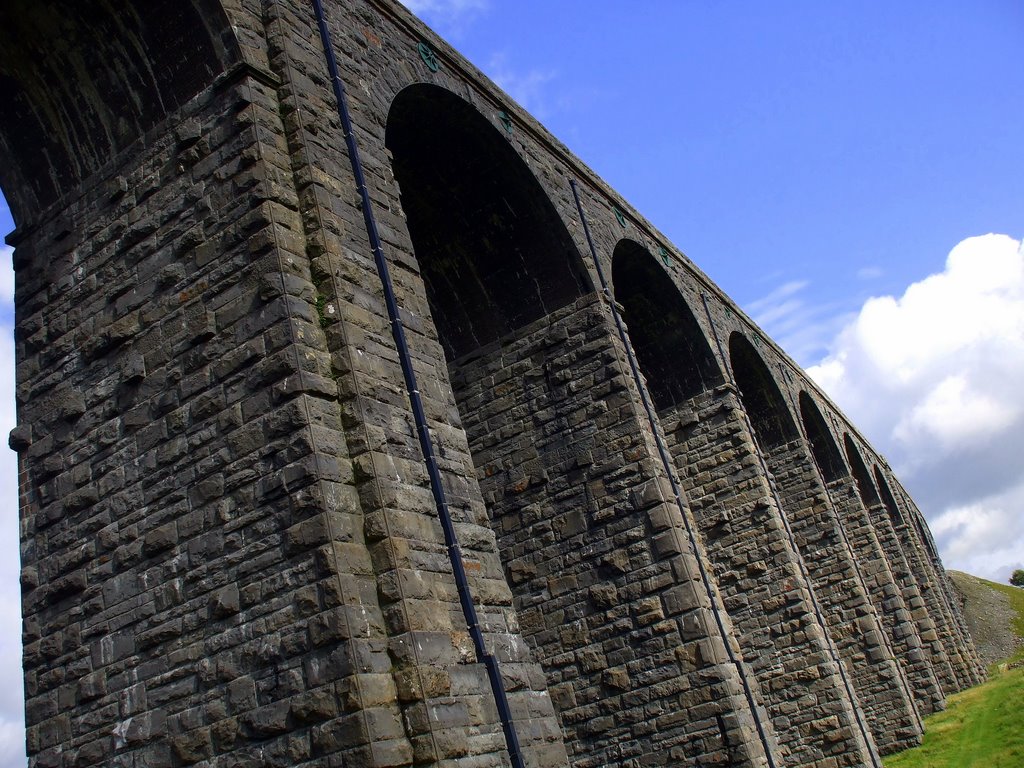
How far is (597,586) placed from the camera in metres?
11.0

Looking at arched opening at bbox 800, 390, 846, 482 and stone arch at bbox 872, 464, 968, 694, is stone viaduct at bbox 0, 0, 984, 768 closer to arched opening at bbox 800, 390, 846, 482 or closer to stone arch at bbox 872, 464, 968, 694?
arched opening at bbox 800, 390, 846, 482

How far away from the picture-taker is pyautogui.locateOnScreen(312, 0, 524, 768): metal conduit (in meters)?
6.44

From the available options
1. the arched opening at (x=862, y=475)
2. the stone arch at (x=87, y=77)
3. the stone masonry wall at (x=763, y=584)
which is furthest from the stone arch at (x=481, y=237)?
the arched opening at (x=862, y=475)

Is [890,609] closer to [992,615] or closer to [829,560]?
[829,560]

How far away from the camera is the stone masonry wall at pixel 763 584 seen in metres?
14.6

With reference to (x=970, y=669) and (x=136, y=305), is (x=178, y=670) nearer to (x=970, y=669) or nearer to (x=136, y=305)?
(x=136, y=305)

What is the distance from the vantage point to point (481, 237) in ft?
40.7

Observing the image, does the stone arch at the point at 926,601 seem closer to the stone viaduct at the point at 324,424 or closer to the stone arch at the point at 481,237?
the stone viaduct at the point at 324,424

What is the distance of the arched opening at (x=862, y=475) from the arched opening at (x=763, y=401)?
27.6 ft

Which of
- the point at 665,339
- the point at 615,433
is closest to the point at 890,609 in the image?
the point at 665,339

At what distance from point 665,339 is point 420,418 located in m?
9.64

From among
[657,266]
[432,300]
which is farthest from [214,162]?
[657,266]

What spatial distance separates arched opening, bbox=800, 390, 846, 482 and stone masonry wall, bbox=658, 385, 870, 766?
9.08 m

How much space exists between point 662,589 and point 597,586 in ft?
2.50
